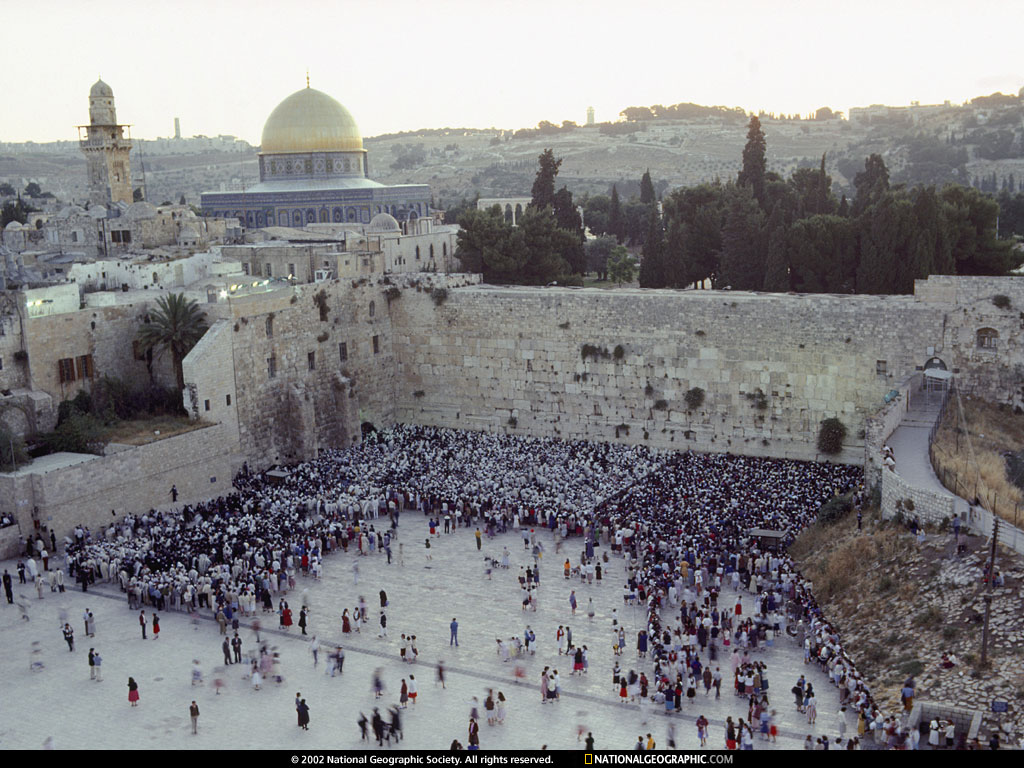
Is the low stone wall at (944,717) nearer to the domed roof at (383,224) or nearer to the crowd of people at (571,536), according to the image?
the crowd of people at (571,536)

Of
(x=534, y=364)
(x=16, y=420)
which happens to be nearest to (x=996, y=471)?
(x=534, y=364)

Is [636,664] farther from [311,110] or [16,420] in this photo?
[311,110]

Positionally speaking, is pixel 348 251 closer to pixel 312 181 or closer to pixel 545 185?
pixel 545 185

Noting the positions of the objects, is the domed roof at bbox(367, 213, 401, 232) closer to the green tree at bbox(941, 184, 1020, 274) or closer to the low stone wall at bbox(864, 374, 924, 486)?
the green tree at bbox(941, 184, 1020, 274)

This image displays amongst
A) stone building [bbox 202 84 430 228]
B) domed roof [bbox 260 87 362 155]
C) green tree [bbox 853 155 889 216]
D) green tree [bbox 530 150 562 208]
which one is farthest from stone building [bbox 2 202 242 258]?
green tree [bbox 853 155 889 216]

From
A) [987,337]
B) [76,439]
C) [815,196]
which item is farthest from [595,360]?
[815,196]

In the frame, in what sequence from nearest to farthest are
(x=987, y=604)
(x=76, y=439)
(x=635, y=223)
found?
(x=987, y=604)
(x=76, y=439)
(x=635, y=223)
